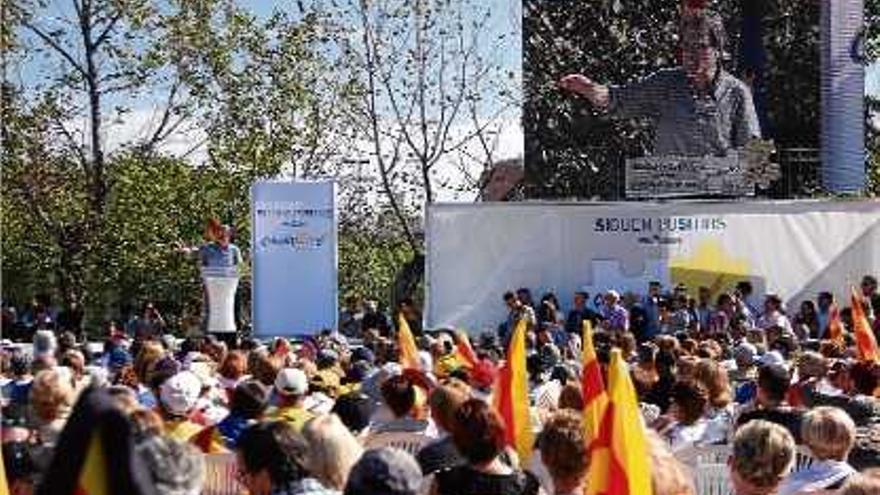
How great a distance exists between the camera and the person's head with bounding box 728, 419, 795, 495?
6.50m

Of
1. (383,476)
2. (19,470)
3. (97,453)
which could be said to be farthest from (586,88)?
(97,453)

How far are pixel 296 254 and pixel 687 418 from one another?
12146 millimetres

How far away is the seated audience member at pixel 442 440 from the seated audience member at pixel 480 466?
676mm

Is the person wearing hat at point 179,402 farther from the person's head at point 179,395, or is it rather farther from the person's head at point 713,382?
the person's head at point 713,382

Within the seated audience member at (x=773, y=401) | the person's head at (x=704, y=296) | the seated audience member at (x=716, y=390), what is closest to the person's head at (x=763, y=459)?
the seated audience member at (x=773, y=401)

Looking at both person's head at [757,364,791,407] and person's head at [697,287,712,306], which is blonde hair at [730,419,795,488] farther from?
person's head at [697,287,712,306]

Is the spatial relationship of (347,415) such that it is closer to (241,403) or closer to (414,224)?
(241,403)

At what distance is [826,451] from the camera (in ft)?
24.6

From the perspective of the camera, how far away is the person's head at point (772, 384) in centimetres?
923

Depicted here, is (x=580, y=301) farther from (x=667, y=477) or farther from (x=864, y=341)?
(x=667, y=477)

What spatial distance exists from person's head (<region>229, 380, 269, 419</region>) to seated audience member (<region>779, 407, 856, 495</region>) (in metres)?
2.77

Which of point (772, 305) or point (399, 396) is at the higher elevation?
point (399, 396)

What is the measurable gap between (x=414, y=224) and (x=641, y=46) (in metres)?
6.56

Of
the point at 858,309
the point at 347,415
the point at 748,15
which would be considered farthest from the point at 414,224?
the point at 347,415
